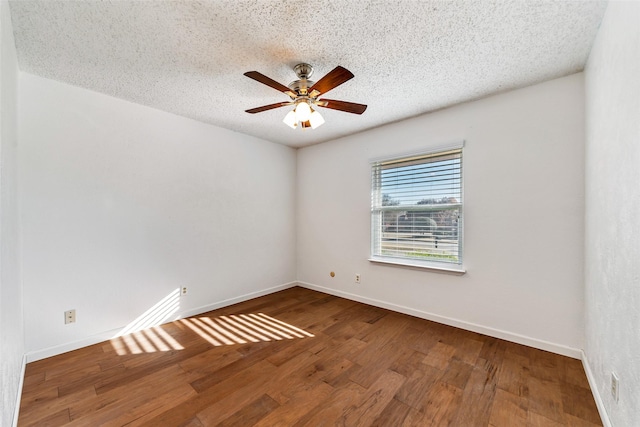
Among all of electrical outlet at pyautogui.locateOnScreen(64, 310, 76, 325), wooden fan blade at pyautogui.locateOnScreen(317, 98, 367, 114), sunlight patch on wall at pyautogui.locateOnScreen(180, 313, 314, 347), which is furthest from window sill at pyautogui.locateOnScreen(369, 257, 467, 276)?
electrical outlet at pyautogui.locateOnScreen(64, 310, 76, 325)

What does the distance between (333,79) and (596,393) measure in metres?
2.74

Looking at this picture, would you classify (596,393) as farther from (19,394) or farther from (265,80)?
(19,394)

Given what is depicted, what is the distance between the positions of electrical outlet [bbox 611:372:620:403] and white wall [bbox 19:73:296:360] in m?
3.62

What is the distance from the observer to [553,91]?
2.34 meters

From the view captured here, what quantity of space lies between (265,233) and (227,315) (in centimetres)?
132

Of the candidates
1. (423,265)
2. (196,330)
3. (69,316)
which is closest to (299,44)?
(423,265)

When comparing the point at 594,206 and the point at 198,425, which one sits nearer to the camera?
the point at 198,425

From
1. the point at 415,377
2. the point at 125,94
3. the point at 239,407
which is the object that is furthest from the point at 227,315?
the point at 125,94

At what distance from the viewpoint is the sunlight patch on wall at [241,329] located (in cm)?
267

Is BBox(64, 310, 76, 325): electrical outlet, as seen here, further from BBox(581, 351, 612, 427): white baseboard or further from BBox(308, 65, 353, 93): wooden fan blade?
BBox(581, 351, 612, 427): white baseboard

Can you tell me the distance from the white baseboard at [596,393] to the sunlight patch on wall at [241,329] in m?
2.12

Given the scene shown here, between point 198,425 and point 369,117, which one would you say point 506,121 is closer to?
point 369,117

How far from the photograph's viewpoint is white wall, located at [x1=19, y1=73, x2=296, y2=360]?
2.27 metres

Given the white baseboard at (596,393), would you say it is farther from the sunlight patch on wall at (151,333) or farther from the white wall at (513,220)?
the sunlight patch on wall at (151,333)
